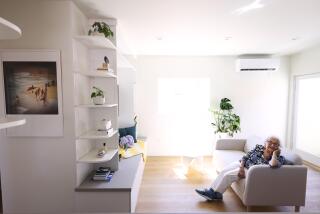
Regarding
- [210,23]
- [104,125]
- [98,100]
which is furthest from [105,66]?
[210,23]

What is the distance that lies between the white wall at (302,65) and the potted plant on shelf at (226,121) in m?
1.35

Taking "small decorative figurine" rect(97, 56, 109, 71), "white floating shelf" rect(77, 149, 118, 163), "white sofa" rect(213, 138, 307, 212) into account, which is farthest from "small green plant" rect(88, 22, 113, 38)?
"white sofa" rect(213, 138, 307, 212)

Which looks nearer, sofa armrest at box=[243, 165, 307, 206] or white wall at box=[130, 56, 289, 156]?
sofa armrest at box=[243, 165, 307, 206]

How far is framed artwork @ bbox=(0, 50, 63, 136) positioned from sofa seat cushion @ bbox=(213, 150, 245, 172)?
2.47 m

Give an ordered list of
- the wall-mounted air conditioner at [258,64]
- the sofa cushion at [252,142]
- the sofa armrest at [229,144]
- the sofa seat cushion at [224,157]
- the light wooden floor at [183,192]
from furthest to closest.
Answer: the wall-mounted air conditioner at [258,64] → the sofa armrest at [229,144] → the sofa cushion at [252,142] → the sofa seat cushion at [224,157] → the light wooden floor at [183,192]

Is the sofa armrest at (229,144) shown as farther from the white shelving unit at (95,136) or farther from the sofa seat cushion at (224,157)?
the white shelving unit at (95,136)

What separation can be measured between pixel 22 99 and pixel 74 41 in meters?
0.77

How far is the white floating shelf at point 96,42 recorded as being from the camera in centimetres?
205

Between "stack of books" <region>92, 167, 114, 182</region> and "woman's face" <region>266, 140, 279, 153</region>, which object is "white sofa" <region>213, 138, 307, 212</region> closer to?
"woman's face" <region>266, 140, 279, 153</region>

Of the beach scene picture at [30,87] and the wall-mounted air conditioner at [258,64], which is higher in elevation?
the wall-mounted air conditioner at [258,64]

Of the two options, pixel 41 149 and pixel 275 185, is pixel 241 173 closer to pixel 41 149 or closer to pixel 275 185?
pixel 275 185

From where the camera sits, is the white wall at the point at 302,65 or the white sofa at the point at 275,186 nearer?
the white sofa at the point at 275,186

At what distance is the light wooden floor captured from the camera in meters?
2.52

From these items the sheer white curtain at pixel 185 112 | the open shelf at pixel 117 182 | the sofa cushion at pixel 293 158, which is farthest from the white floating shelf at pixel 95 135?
the sheer white curtain at pixel 185 112
